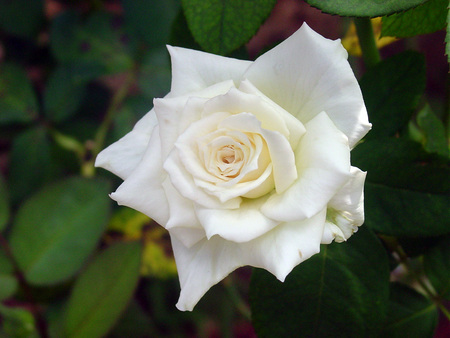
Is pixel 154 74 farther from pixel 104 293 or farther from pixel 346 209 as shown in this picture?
pixel 346 209

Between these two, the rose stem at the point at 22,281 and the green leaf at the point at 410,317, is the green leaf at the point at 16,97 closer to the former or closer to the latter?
the rose stem at the point at 22,281

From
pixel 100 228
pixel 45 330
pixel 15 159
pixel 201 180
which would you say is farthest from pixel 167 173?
pixel 15 159

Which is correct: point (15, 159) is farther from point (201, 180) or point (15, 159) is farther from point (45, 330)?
point (201, 180)

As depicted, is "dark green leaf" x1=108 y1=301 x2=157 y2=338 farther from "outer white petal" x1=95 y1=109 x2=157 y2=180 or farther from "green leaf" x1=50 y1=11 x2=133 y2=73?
"outer white petal" x1=95 y1=109 x2=157 y2=180

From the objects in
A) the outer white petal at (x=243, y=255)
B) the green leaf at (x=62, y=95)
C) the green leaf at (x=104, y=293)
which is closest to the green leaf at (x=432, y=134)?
the outer white petal at (x=243, y=255)

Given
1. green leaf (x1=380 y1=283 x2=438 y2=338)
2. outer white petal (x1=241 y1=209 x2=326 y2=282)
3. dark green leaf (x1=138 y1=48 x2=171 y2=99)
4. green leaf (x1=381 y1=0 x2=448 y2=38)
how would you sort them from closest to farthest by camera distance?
outer white petal (x1=241 y1=209 x2=326 y2=282) < green leaf (x1=381 y1=0 x2=448 y2=38) < green leaf (x1=380 y1=283 x2=438 y2=338) < dark green leaf (x1=138 y1=48 x2=171 y2=99)

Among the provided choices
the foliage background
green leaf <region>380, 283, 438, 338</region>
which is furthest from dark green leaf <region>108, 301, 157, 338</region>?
green leaf <region>380, 283, 438, 338</region>

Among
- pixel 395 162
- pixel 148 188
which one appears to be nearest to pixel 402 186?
pixel 395 162
